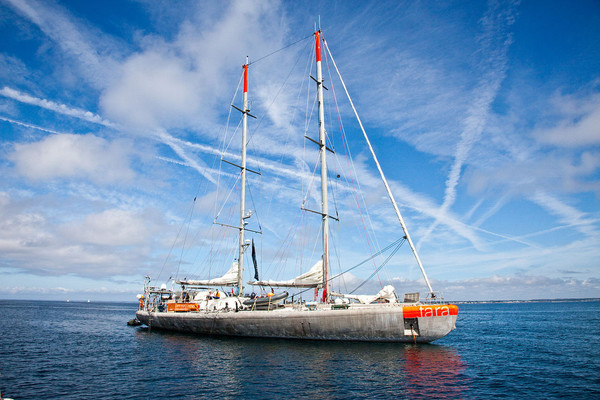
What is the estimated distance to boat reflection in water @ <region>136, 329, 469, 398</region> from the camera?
53.6 feet

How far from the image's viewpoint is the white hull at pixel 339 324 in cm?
2592

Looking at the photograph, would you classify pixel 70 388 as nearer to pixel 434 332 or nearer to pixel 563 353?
pixel 434 332

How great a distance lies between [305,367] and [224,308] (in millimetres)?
14518

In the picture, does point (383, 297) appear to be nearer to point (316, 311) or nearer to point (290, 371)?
point (316, 311)

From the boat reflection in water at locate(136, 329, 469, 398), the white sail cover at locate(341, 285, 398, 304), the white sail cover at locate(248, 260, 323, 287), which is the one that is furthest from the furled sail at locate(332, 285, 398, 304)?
the white sail cover at locate(248, 260, 323, 287)

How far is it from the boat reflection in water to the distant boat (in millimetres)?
1061

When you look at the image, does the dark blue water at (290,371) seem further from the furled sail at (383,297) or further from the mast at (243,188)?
the mast at (243,188)

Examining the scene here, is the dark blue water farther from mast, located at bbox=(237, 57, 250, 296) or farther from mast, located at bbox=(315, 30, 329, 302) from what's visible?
mast, located at bbox=(237, 57, 250, 296)

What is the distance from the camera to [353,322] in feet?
86.9

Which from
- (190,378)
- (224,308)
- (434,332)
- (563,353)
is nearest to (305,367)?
(190,378)

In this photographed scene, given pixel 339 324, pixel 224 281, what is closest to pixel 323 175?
pixel 339 324

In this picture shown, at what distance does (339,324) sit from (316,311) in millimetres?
2064

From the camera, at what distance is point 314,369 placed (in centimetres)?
1986

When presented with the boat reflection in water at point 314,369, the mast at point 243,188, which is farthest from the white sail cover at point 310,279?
the mast at point 243,188
